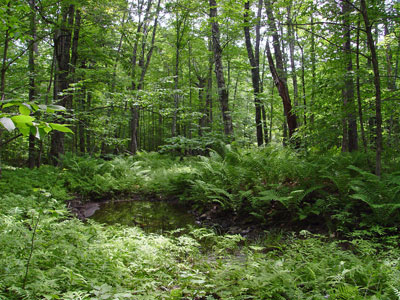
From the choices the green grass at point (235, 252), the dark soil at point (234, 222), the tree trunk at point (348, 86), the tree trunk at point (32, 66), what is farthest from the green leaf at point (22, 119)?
the tree trunk at point (32, 66)

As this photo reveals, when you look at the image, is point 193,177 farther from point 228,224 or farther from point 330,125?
point 330,125

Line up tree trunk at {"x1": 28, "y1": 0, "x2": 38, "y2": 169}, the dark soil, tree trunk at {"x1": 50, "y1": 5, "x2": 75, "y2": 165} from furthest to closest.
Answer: tree trunk at {"x1": 50, "y1": 5, "x2": 75, "y2": 165} < tree trunk at {"x1": 28, "y1": 0, "x2": 38, "y2": 169} < the dark soil

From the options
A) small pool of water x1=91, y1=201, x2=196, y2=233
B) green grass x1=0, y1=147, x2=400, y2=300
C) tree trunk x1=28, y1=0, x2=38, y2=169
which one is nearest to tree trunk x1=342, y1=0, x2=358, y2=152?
green grass x1=0, y1=147, x2=400, y2=300

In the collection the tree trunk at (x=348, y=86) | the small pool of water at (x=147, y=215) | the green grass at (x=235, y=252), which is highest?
the tree trunk at (x=348, y=86)

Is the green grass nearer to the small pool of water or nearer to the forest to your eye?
the forest

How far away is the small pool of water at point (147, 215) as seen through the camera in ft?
18.8

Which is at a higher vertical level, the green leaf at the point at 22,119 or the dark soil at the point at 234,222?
the green leaf at the point at 22,119

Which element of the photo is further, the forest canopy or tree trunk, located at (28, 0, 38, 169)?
tree trunk, located at (28, 0, 38, 169)

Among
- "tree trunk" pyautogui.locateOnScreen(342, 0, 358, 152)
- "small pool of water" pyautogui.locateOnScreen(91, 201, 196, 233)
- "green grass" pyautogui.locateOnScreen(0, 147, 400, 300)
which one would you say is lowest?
"small pool of water" pyautogui.locateOnScreen(91, 201, 196, 233)

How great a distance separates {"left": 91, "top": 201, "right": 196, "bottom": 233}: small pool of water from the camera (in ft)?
18.8

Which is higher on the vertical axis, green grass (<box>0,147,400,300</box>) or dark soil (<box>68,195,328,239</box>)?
green grass (<box>0,147,400,300</box>)

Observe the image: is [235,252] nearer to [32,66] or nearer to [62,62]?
[62,62]

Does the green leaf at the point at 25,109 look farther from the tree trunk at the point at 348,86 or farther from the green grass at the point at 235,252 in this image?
the tree trunk at the point at 348,86

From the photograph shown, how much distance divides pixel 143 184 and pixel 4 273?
693 cm
